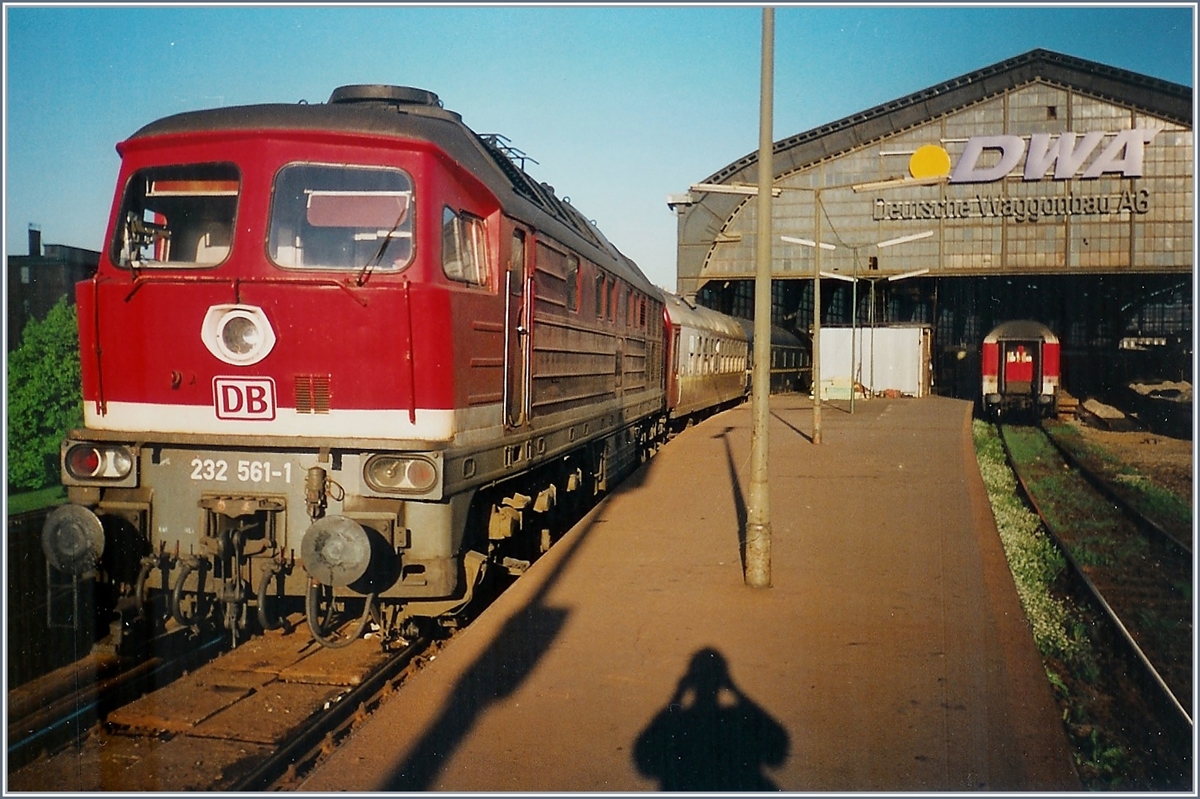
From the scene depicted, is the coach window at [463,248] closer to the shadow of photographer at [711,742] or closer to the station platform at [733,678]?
the station platform at [733,678]

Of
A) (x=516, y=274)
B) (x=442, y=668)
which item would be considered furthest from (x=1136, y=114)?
(x=442, y=668)

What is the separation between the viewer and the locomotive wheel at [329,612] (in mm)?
5789

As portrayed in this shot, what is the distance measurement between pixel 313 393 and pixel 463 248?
4.62 feet

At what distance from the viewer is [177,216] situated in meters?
6.20

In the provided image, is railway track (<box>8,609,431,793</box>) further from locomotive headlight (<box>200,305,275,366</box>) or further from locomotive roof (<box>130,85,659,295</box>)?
locomotive roof (<box>130,85,659,295</box>)

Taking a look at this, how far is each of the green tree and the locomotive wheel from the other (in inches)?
216

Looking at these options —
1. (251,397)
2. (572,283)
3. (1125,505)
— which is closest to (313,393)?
(251,397)

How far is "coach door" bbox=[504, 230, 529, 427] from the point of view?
7051mm

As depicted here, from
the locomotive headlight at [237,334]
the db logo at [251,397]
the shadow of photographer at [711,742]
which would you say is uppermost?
the locomotive headlight at [237,334]

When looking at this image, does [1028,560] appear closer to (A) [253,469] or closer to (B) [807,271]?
(A) [253,469]

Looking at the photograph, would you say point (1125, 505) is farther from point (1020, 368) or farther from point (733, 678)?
point (1020, 368)

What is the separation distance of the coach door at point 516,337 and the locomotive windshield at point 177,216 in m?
1.95

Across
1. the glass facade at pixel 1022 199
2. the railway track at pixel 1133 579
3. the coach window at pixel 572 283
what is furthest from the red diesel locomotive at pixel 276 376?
the glass facade at pixel 1022 199

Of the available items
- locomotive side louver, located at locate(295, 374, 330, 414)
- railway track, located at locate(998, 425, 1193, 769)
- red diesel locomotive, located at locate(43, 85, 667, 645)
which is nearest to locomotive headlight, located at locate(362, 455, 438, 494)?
red diesel locomotive, located at locate(43, 85, 667, 645)
